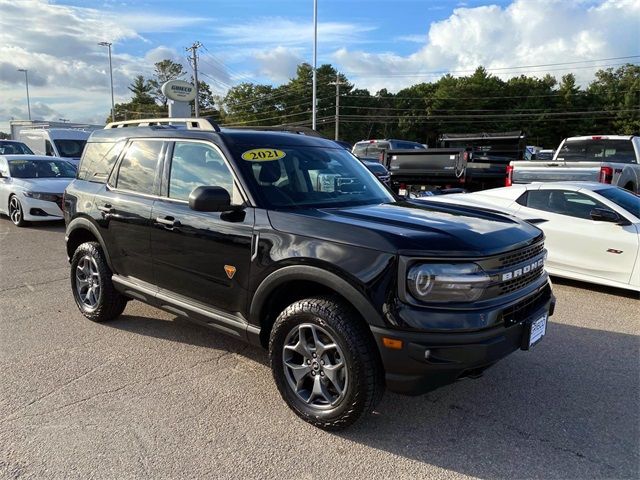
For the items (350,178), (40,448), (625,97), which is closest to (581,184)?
(350,178)

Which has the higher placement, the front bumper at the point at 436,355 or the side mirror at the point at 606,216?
the side mirror at the point at 606,216

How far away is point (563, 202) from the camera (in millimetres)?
6715

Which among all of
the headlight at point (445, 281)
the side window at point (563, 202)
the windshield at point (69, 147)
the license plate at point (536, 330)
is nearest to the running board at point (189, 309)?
the headlight at point (445, 281)

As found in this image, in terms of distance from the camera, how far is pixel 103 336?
4.55 meters

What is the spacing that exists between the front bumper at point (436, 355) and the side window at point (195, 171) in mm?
1584

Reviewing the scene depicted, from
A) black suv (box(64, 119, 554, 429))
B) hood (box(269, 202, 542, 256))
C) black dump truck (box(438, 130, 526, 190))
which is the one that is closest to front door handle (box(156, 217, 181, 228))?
black suv (box(64, 119, 554, 429))

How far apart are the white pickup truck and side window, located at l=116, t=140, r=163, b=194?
731cm

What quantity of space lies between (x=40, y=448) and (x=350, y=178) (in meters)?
2.88

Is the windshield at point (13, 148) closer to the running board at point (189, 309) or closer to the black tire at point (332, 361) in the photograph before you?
the running board at point (189, 309)

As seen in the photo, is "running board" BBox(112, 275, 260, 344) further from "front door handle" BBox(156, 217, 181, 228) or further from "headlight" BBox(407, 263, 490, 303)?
"headlight" BBox(407, 263, 490, 303)

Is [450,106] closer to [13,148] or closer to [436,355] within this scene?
[13,148]

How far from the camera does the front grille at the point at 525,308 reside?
2.90 meters

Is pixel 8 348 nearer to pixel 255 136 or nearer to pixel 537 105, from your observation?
pixel 255 136

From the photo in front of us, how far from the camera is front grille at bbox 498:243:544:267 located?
294 cm
